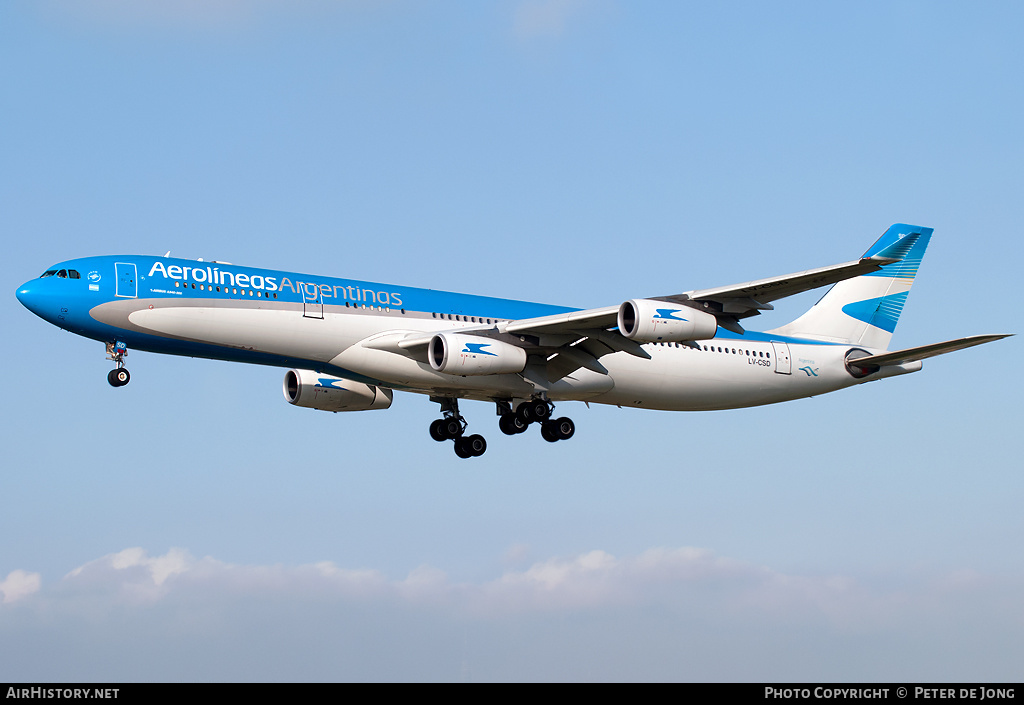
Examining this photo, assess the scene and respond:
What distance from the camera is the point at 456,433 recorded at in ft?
131

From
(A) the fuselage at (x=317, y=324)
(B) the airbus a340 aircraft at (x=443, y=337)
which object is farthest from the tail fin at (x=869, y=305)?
(A) the fuselage at (x=317, y=324)

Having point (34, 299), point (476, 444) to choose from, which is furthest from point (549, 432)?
point (34, 299)

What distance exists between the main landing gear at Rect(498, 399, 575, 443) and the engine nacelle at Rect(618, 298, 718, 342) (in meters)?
5.18

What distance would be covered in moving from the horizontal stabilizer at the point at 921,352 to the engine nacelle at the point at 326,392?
676 inches

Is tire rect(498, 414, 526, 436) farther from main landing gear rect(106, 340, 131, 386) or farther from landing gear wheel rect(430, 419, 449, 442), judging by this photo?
main landing gear rect(106, 340, 131, 386)

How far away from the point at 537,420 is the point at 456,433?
3722 millimetres

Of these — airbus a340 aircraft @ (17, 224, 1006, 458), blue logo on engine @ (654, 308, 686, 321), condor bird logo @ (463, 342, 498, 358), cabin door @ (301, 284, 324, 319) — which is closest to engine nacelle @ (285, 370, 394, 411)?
airbus a340 aircraft @ (17, 224, 1006, 458)

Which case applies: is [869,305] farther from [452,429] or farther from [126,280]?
[126,280]

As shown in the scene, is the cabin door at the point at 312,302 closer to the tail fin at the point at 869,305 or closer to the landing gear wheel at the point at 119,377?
the landing gear wheel at the point at 119,377

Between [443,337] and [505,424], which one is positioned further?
[505,424]

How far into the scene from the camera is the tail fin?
143 ft

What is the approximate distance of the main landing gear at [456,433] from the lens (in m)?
39.8

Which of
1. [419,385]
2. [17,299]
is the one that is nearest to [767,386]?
[419,385]
